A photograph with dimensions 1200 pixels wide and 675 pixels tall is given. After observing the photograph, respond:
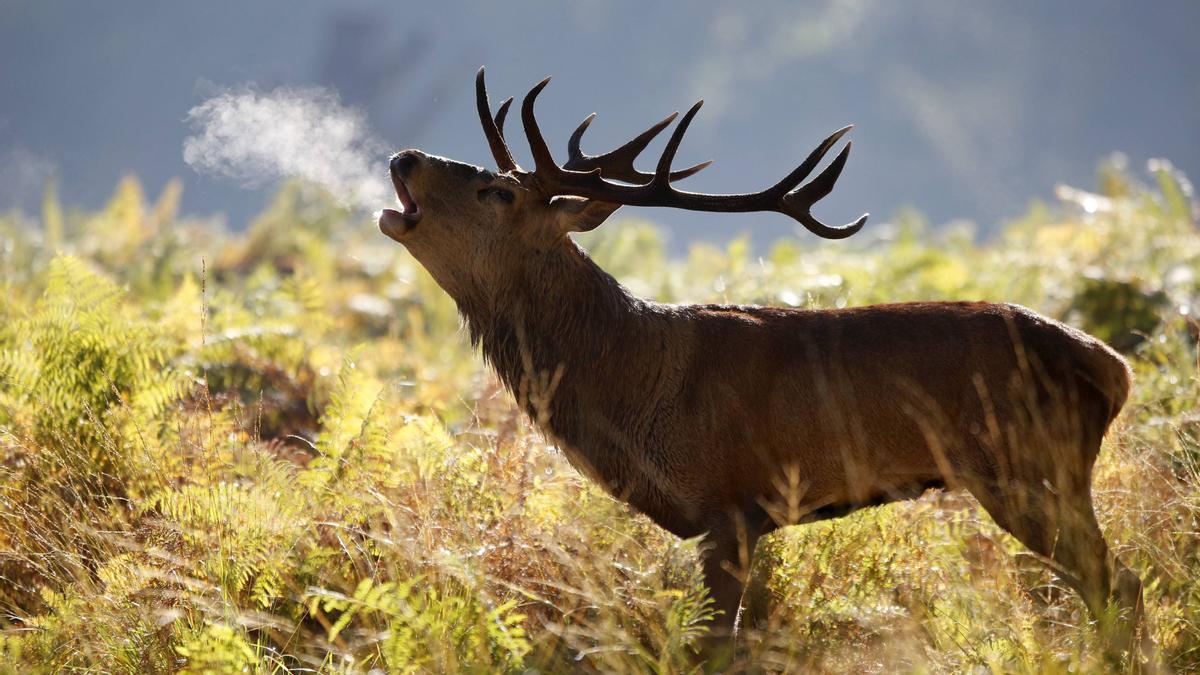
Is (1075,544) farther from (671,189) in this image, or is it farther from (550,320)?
(550,320)

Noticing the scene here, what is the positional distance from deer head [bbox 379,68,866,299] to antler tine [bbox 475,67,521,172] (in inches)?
9.5

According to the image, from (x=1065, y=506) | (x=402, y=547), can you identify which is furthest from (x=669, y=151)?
(x=1065, y=506)

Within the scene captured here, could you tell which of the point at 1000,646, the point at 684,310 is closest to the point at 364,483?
the point at 684,310

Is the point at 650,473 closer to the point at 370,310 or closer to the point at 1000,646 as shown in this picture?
the point at 1000,646

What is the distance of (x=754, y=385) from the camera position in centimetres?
416

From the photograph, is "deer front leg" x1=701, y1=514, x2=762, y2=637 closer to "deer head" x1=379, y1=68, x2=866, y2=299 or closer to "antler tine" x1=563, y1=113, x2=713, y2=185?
"deer head" x1=379, y1=68, x2=866, y2=299

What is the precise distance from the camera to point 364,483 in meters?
4.34

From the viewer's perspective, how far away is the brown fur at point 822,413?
3988 millimetres

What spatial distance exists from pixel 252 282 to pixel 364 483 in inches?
254

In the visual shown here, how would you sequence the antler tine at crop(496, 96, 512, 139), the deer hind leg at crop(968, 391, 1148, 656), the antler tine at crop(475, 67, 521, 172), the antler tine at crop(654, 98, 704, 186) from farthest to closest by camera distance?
the antler tine at crop(496, 96, 512, 139)
the antler tine at crop(475, 67, 521, 172)
the antler tine at crop(654, 98, 704, 186)
the deer hind leg at crop(968, 391, 1148, 656)

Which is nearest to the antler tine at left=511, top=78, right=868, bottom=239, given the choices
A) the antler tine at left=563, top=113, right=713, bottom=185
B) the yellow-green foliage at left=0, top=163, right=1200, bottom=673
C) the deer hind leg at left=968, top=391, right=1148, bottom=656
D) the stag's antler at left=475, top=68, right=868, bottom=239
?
the stag's antler at left=475, top=68, right=868, bottom=239

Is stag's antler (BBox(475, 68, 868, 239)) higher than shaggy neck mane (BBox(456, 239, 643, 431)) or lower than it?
higher

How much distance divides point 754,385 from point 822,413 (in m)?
0.28

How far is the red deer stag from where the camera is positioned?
13.1ft
